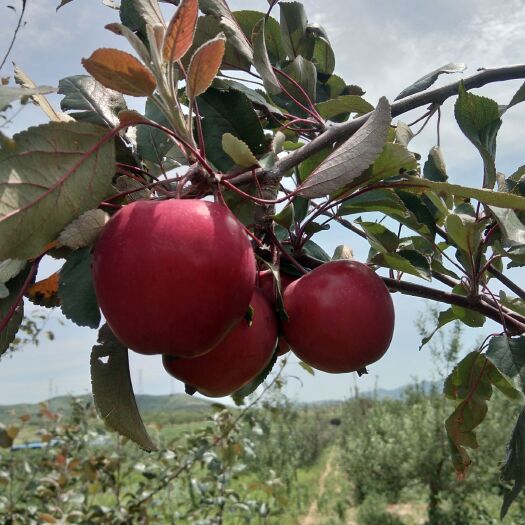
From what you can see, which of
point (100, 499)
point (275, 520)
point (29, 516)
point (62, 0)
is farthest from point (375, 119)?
point (275, 520)

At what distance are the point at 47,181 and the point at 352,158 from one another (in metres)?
0.24

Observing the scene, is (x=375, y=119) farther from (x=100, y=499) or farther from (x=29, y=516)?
(x=100, y=499)

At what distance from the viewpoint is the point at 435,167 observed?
80cm

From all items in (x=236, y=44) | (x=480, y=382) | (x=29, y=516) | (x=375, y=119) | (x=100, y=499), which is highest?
(x=236, y=44)

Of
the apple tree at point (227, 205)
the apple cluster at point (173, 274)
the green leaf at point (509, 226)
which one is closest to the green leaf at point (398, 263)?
the apple tree at point (227, 205)

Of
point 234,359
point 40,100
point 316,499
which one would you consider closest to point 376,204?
point 234,359

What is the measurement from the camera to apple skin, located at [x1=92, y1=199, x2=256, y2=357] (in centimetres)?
40

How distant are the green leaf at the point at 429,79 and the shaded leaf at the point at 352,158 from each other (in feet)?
1.22

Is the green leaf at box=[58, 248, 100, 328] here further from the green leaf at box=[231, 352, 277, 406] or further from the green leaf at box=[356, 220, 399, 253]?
the green leaf at box=[356, 220, 399, 253]

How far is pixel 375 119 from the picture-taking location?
19.5 inches

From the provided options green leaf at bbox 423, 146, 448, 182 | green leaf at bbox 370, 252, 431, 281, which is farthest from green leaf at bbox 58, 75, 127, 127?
green leaf at bbox 423, 146, 448, 182

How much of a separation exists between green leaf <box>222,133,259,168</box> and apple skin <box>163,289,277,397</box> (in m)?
0.13

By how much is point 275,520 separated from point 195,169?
547 centimetres

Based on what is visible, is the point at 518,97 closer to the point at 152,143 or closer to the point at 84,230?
the point at 152,143
